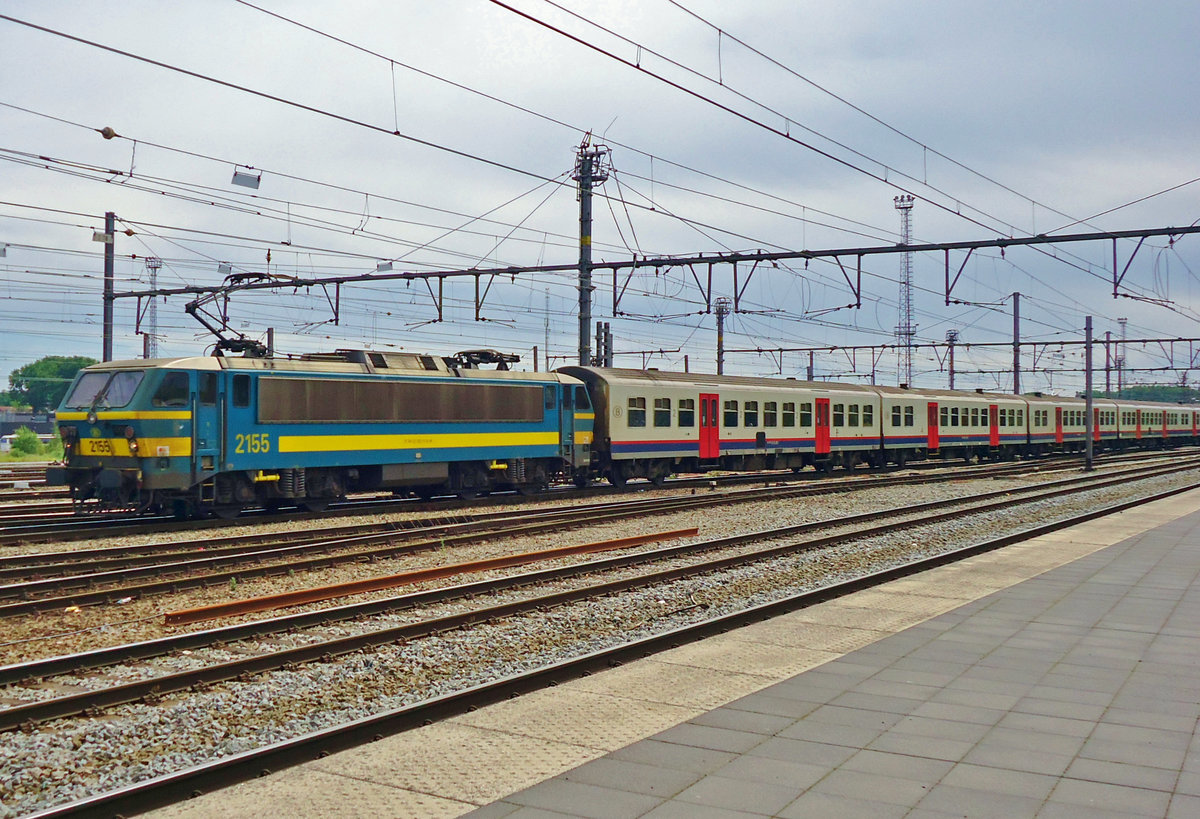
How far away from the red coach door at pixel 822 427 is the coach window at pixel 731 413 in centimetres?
460

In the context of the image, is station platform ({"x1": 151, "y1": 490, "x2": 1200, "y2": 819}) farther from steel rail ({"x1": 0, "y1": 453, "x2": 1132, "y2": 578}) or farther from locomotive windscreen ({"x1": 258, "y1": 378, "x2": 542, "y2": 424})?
locomotive windscreen ({"x1": 258, "y1": 378, "x2": 542, "y2": 424})

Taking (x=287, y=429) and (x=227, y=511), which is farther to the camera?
(x=287, y=429)

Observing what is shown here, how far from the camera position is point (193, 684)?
8.35m

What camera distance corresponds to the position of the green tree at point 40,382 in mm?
107106

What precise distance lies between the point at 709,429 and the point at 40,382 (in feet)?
346

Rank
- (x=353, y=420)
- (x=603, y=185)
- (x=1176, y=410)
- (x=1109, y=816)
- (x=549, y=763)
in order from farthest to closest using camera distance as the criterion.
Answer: (x=1176, y=410)
(x=603, y=185)
(x=353, y=420)
(x=549, y=763)
(x=1109, y=816)

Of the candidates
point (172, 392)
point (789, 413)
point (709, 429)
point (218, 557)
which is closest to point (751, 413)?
point (789, 413)

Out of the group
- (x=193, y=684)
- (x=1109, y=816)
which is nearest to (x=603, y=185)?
(x=193, y=684)

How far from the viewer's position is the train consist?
18.8 meters

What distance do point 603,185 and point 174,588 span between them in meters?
20.7

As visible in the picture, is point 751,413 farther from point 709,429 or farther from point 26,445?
point 26,445

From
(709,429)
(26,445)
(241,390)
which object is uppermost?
(241,390)

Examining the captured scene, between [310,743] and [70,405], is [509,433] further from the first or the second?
[310,743]

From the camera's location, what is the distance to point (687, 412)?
30094 millimetres
